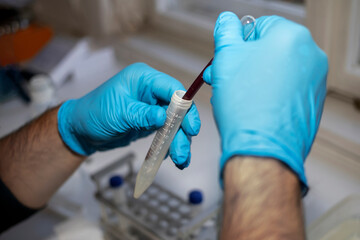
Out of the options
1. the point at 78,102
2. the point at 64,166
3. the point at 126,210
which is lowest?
the point at 126,210

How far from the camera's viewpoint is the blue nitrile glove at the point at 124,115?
0.76 meters

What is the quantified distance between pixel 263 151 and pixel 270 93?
93mm

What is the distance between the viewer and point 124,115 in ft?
2.63

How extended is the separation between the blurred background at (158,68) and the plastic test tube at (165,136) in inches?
7.0

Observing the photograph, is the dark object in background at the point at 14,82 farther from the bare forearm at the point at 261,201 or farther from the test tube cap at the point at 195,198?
the bare forearm at the point at 261,201

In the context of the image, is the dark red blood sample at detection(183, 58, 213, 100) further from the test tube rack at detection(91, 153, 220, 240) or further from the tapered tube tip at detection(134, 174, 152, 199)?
the test tube rack at detection(91, 153, 220, 240)

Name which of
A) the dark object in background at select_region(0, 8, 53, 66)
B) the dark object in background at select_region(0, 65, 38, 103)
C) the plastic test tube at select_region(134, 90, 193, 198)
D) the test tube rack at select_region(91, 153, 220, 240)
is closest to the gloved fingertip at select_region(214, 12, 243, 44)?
the plastic test tube at select_region(134, 90, 193, 198)

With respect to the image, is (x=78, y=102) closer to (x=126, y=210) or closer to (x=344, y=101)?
(x=126, y=210)

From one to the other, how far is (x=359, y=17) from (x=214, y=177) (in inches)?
25.6

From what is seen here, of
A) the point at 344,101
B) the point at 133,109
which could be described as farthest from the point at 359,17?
the point at 133,109

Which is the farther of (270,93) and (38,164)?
(38,164)

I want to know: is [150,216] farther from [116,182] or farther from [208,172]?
[208,172]

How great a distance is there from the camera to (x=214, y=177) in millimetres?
1207

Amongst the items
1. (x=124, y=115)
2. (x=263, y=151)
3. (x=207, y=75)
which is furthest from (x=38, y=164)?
(x=263, y=151)
